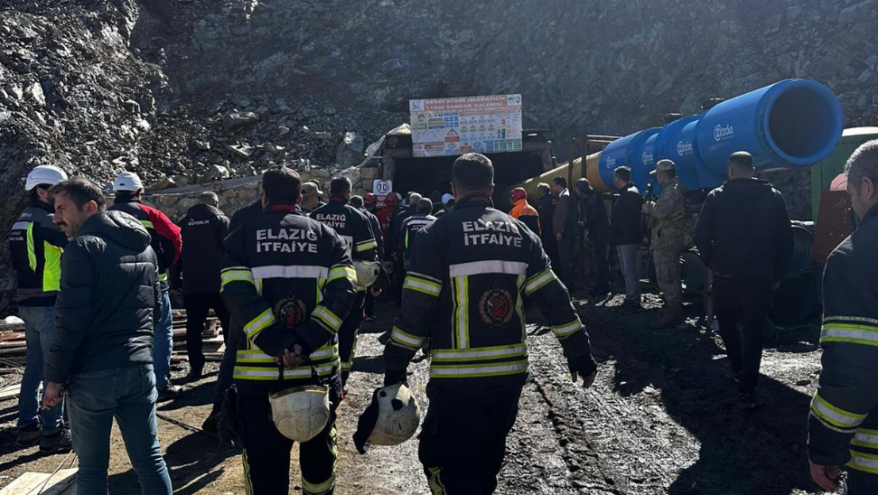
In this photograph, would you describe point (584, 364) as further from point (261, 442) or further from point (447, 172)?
point (447, 172)

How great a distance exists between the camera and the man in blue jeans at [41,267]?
5.14 metres

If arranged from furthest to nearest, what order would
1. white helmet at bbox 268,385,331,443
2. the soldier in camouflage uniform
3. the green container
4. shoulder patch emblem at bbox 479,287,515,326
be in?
the green container, the soldier in camouflage uniform, shoulder patch emblem at bbox 479,287,515,326, white helmet at bbox 268,385,331,443

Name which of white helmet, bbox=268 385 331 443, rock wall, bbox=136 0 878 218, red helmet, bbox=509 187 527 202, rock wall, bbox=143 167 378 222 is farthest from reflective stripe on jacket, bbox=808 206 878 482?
rock wall, bbox=136 0 878 218

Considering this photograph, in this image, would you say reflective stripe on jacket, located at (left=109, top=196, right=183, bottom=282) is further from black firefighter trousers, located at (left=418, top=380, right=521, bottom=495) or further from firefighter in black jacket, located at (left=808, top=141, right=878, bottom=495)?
firefighter in black jacket, located at (left=808, top=141, right=878, bottom=495)

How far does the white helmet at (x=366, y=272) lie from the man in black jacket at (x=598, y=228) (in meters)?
6.61

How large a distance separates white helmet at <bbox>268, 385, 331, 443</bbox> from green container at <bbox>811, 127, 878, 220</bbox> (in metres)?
7.84

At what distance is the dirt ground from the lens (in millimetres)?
4340

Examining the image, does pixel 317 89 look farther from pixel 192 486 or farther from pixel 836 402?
pixel 836 402

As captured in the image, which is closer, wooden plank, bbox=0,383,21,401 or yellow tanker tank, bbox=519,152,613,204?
wooden plank, bbox=0,383,21,401

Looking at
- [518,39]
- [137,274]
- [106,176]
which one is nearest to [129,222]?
[137,274]

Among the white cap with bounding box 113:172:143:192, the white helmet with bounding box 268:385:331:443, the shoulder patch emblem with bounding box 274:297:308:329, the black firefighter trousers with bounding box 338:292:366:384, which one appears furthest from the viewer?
the white cap with bounding box 113:172:143:192

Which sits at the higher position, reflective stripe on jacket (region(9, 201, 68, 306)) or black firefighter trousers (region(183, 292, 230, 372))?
reflective stripe on jacket (region(9, 201, 68, 306))

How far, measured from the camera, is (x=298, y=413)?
313 centimetres

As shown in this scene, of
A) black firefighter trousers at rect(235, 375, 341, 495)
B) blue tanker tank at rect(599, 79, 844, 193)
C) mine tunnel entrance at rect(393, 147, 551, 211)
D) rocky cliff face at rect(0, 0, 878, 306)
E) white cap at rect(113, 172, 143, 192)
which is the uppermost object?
rocky cliff face at rect(0, 0, 878, 306)
